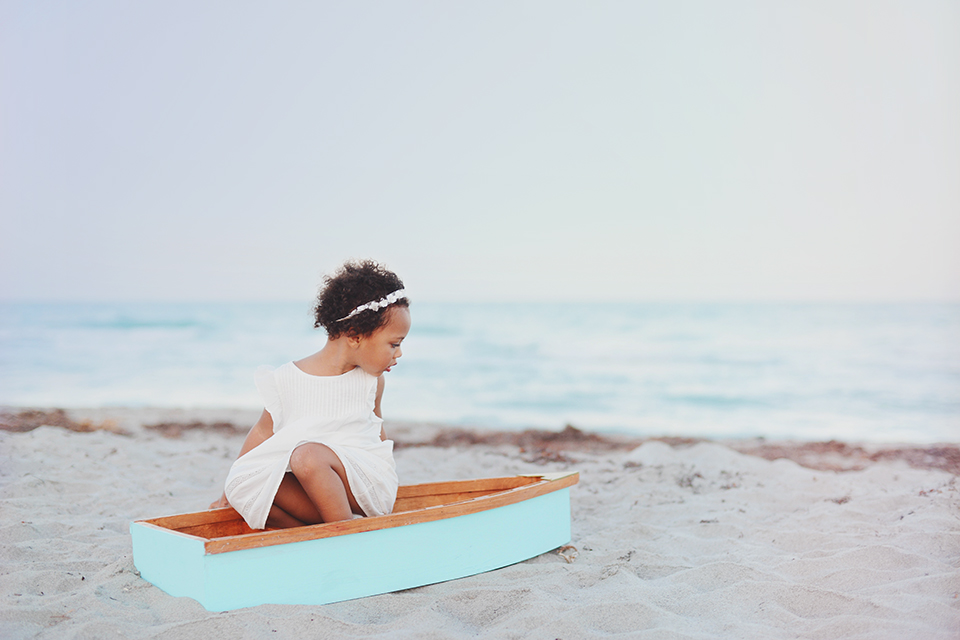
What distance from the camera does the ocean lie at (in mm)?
10422

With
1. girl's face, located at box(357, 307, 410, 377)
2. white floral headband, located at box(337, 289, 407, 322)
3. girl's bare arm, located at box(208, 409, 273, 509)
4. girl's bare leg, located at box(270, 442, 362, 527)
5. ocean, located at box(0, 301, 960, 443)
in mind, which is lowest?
ocean, located at box(0, 301, 960, 443)

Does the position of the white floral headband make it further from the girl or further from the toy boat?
the toy boat

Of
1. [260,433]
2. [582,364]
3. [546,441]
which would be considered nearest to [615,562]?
[260,433]

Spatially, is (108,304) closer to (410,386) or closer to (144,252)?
(144,252)

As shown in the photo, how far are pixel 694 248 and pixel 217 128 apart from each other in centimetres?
1028

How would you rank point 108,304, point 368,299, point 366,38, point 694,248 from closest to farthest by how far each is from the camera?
point 368,299 → point 366,38 → point 694,248 → point 108,304

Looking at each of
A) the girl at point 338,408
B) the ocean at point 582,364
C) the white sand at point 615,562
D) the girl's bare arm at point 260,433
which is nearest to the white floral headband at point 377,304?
the girl at point 338,408

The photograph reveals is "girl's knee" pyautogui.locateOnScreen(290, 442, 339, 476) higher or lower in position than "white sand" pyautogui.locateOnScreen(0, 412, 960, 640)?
higher

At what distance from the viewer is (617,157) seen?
14.0m

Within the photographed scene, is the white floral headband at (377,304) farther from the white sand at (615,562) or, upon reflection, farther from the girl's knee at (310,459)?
the white sand at (615,562)

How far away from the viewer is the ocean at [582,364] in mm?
10422

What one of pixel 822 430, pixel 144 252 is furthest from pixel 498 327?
pixel 822 430

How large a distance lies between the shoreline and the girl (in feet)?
8.81

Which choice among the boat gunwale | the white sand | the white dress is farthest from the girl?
the white sand
